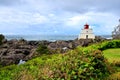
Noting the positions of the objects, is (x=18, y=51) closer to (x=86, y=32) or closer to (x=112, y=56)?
(x=86, y=32)

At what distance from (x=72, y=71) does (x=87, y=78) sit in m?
0.68

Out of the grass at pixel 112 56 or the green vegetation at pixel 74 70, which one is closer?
the green vegetation at pixel 74 70

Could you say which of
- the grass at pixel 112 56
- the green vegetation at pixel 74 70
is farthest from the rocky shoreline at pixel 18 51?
the green vegetation at pixel 74 70

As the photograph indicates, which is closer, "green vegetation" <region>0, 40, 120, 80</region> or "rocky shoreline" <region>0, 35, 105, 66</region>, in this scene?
"green vegetation" <region>0, 40, 120, 80</region>

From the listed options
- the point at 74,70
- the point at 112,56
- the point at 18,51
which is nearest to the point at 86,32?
the point at 18,51

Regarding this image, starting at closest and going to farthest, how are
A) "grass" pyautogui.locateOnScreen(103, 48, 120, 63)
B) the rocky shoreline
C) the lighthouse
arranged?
"grass" pyautogui.locateOnScreen(103, 48, 120, 63)
the rocky shoreline
the lighthouse

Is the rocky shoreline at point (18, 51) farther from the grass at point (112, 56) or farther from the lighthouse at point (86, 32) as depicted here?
the grass at point (112, 56)

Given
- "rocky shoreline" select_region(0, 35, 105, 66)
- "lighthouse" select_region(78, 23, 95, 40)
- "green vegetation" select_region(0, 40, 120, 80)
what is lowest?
"rocky shoreline" select_region(0, 35, 105, 66)

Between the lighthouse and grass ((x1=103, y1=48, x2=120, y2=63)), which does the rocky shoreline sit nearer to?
the lighthouse

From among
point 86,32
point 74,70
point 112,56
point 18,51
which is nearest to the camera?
point 74,70

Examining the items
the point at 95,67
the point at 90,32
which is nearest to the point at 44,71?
the point at 95,67

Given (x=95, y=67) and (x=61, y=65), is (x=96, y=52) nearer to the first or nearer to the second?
(x=95, y=67)

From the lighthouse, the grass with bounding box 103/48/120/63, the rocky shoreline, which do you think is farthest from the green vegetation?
the lighthouse

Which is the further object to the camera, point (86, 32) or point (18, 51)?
point (86, 32)
